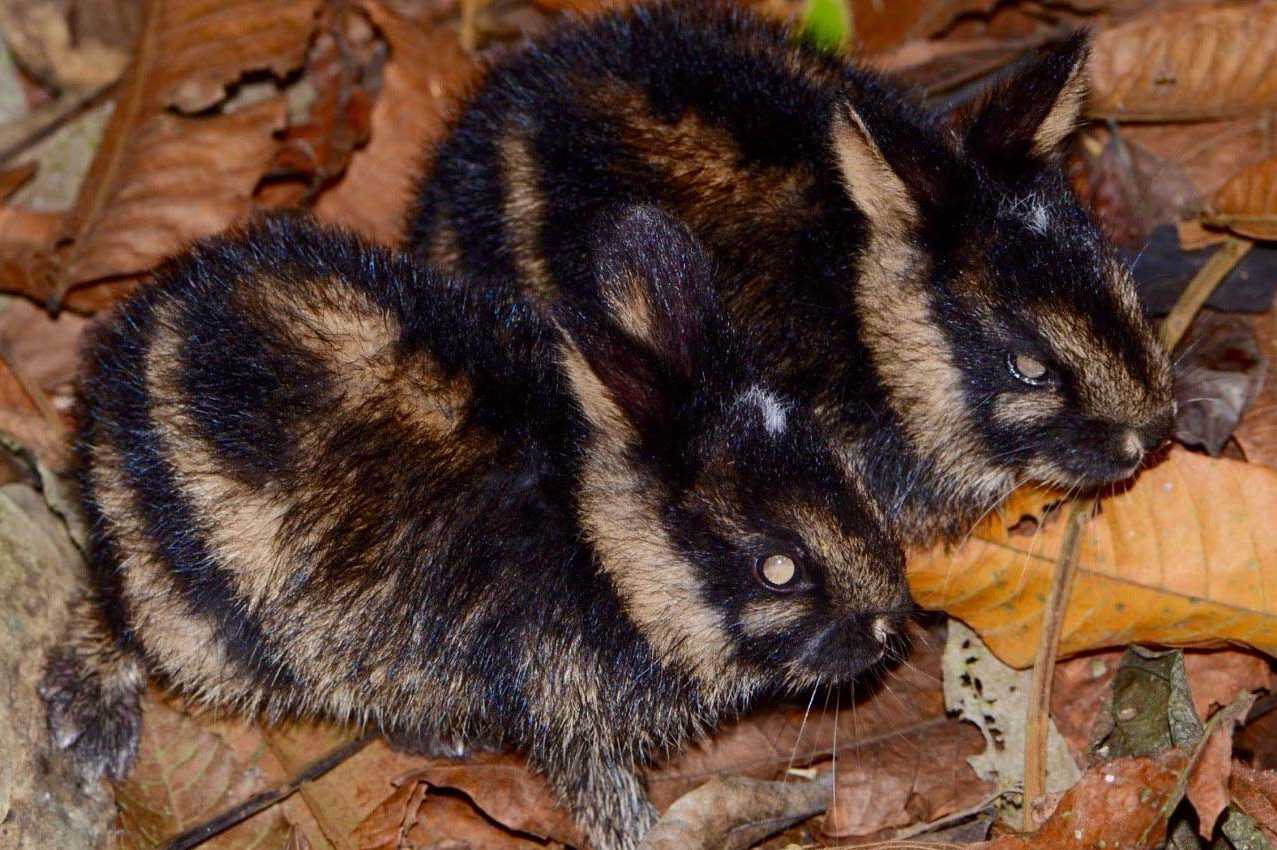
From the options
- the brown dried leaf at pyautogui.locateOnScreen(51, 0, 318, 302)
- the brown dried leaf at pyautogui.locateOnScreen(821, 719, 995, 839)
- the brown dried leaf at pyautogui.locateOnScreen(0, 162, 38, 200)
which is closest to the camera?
the brown dried leaf at pyautogui.locateOnScreen(821, 719, 995, 839)

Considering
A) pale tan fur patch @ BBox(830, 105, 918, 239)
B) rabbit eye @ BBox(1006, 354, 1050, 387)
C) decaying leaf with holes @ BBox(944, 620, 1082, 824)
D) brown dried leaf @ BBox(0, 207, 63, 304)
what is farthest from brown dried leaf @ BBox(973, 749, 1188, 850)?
brown dried leaf @ BBox(0, 207, 63, 304)

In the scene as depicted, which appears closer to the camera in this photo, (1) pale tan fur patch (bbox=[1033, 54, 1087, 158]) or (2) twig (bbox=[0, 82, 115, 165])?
(1) pale tan fur patch (bbox=[1033, 54, 1087, 158])

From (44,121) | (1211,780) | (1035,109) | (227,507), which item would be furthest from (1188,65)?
(44,121)

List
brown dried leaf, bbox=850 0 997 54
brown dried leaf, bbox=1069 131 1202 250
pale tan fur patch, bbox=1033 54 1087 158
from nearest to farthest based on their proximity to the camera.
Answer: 1. pale tan fur patch, bbox=1033 54 1087 158
2. brown dried leaf, bbox=1069 131 1202 250
3. brown dried leaf, bbox=850 0 997 54

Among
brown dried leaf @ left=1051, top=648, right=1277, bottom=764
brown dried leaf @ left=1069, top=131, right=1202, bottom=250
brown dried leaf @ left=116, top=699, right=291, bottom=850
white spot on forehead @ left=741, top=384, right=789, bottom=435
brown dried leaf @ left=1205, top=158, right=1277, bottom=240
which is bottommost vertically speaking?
brown dried leaf @ left=116, top=699, right=291, bottom=850

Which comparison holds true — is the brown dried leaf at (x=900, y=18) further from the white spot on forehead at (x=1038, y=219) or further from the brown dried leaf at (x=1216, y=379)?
the white spot on forehead at (x=1038, y=219)

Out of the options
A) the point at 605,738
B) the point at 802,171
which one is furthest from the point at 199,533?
the point at 802,171

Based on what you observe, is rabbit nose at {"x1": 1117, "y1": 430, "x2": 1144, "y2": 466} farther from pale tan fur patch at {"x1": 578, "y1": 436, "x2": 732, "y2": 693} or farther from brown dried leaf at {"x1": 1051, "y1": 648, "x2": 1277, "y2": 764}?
pale tan fur patch at {"x1": 578, "y1": 436, "x2": 732, "y2": 693}
